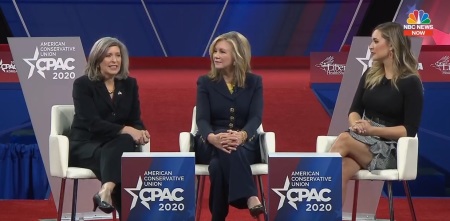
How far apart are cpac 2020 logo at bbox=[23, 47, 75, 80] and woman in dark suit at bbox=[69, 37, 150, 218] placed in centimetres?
57

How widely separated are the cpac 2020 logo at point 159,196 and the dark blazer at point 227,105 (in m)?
0.76

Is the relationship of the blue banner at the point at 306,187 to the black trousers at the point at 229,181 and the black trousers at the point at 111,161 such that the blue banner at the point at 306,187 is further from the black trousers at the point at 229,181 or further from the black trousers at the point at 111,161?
the black trousers at the point at 111,161

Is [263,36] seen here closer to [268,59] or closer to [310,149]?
[268,59]

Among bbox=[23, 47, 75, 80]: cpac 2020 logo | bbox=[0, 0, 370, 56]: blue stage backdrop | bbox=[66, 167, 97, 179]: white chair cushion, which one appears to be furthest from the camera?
bbox=[0, 0, 370, 56]: blue stage backdrop

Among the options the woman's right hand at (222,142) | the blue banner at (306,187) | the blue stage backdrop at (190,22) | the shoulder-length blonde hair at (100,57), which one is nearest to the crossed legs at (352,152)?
the blue banner at (306,187)

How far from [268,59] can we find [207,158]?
8889 millimetres

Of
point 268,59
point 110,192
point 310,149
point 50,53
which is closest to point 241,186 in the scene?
point 110,192

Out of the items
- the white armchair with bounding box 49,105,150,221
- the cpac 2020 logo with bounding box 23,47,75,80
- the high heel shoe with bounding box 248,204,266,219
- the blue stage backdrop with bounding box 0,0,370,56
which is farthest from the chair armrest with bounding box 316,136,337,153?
the blue stage backdrop with bounding box 0,0,370,56

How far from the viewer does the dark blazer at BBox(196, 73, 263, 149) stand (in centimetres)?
529

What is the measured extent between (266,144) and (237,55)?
1.78 feet

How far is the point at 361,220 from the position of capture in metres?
5.88

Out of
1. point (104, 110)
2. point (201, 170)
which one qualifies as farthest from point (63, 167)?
point (201, 170)

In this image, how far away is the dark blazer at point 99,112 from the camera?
5227 millimetres

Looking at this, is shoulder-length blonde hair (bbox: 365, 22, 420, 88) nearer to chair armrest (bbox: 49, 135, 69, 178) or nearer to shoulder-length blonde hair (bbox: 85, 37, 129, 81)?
shoulder-length blonde hair (bbox: 85, 37, 129, 81)
